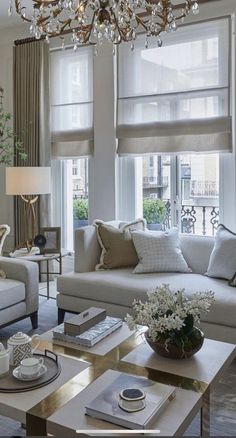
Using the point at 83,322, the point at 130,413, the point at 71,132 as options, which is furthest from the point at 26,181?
the point at 130,413

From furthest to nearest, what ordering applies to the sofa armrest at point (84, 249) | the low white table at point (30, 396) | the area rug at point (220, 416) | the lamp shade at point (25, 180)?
the lamp shade at point (25, 180)
the sofa armrest at point (84, 249)
the area rug at point (220, 416)
the low white table at point (30, 396)

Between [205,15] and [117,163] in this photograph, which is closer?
[205,15]

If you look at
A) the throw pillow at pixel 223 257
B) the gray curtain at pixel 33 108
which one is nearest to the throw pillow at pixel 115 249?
the throw pillow at pixel 223 257

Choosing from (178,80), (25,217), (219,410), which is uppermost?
(178,80)

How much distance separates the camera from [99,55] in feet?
15.5

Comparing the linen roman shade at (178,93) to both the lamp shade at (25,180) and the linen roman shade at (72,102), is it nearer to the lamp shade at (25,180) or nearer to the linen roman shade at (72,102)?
the linen roman shade at (72,102)

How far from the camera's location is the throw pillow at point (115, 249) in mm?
3789

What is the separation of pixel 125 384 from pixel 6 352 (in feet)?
1.86

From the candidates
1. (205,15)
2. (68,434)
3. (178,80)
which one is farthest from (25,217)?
(68,434)

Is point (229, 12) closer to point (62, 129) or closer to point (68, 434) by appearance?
point (62, 129)

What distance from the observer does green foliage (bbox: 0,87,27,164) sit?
5.24 meters

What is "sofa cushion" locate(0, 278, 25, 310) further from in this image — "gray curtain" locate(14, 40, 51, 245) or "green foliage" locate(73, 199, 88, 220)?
"green foliage" locate(73, 199, 88, 220)

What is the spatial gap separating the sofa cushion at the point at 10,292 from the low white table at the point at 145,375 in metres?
1.01

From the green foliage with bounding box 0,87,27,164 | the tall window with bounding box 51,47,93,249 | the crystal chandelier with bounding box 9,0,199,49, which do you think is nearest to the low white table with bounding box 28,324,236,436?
the crystal chandelier with bounding box 9,0,199,49
